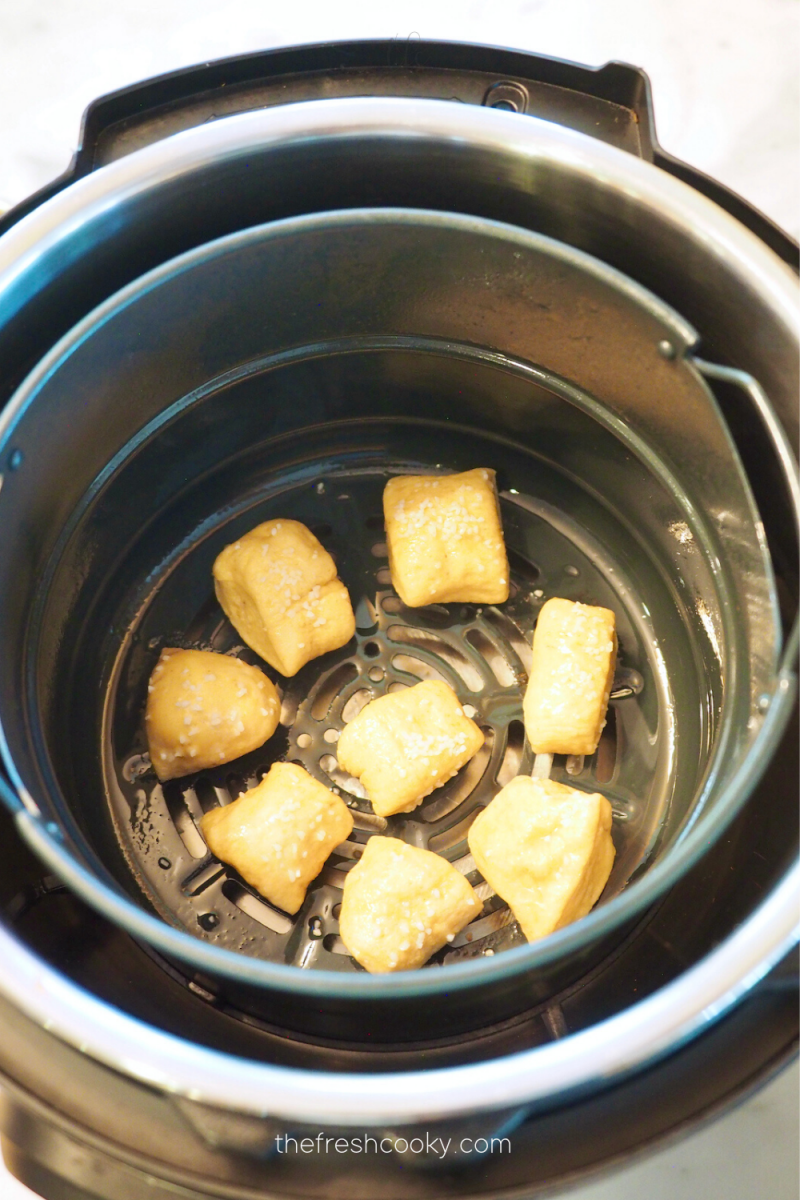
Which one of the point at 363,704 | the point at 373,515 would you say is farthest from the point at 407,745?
the point at 373,515

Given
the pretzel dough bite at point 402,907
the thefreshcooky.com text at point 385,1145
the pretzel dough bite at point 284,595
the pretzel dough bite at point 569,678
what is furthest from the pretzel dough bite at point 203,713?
the thefreshcooky.com text at point 385,1145

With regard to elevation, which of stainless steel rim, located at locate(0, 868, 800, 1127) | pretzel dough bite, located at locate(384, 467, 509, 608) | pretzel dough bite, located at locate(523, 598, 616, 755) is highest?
pretzel dough bite, located at locate(384, 467, 509, 608)

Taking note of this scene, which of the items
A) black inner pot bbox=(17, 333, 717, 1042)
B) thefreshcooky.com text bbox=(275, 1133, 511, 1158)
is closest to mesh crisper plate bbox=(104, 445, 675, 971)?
black inner pot bbox=(17, 333, 717, 1042)

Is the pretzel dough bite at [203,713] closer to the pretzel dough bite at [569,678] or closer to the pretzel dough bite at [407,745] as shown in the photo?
the pretzel dough bite at [407,745]

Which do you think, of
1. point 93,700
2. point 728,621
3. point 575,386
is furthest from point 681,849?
point 93,700

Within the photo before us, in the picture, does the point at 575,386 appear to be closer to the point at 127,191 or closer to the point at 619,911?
the point at 127,191

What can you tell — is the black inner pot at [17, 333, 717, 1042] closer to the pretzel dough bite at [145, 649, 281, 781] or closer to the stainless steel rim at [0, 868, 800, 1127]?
the pretzel dough bite at [145, 649, 281, 781]
